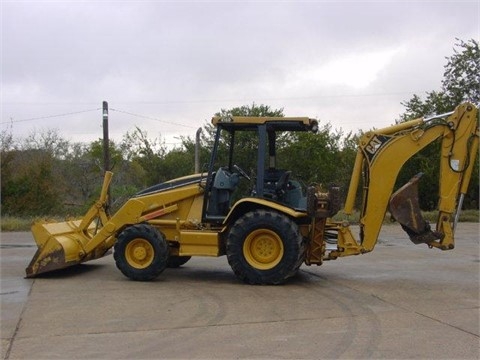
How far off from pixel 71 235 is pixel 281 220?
3861 millimetres

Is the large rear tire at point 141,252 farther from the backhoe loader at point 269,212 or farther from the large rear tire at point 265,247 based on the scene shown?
the large rear tire at point 265,247

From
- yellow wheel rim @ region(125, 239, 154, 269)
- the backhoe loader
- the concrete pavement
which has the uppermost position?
the backhoe loader

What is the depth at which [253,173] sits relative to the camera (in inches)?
384

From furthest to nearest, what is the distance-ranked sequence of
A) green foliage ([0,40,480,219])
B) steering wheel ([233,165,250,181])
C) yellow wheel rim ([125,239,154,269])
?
green foliage ([0,40,480,219]) < steering wheel ([233,165,250,181]) < yellow wheel rim ([125,239,154,269])

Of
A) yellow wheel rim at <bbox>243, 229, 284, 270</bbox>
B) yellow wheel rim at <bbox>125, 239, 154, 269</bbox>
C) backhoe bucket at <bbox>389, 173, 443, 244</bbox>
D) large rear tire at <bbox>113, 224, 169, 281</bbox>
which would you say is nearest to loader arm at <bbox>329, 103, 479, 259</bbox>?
backhoe bucket at <bbox>389, 173, 443, 244</bbox>

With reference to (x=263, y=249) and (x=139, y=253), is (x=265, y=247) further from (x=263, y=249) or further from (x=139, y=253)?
(x=139, y=253)

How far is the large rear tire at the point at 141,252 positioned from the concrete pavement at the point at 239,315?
0.22 meters

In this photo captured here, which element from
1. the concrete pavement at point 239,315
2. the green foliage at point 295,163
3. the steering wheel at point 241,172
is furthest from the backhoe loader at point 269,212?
the green foliage at point 295,163

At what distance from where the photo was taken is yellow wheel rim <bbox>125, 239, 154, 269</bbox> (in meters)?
9.39

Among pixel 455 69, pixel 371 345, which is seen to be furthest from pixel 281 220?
pixel 455 69

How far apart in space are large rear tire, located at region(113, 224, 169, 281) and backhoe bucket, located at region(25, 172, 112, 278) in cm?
78

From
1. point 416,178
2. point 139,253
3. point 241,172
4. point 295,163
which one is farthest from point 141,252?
point 295,163

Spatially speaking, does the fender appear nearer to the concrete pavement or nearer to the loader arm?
the loader arm

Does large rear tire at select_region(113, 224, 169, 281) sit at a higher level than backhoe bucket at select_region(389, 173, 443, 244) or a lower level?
lower
